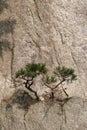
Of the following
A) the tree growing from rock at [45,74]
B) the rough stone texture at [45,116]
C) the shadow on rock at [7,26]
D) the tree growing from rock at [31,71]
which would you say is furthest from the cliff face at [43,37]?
the tree growing from rock at [31,71]

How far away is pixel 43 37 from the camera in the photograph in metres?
13.2

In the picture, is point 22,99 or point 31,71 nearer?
point 31,71

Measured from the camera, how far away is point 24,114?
1177 centimetres

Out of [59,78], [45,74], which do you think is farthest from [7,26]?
[59,78]

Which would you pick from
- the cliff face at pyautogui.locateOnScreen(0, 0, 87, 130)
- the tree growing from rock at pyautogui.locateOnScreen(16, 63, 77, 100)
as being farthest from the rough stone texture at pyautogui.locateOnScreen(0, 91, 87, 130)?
the cliff face at pyautogui.locateOnScreen(0, 0, 87, 130)

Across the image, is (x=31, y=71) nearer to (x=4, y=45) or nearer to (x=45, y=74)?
(x=45, y=74)

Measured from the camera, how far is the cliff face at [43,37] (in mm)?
12812

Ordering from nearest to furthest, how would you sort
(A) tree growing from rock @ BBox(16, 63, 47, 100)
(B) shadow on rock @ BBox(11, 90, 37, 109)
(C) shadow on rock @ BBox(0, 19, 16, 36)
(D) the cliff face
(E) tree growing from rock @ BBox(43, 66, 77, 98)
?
(A) tree growing from rock @ BBox(16, 63, 47, 100)
(E) tree growing from rock @ BBox(43, 66, 77, 98)
(B) shadow on rock @ BBox(11, 90, 37, 109)
(D) the cliff face
(C) shadow on rock @ BBox(0, 19, 16, 36)

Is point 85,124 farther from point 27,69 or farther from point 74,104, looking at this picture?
point 27,69

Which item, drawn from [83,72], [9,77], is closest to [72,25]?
[83,72]

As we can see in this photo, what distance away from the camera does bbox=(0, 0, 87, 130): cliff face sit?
12.8m

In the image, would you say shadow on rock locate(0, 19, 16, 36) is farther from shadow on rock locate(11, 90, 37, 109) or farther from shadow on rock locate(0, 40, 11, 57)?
shadow on rock locate(11, 90, 37, 109)

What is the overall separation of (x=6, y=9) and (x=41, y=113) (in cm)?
352

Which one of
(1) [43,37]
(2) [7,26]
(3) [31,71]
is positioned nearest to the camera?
(3) [31,71]
